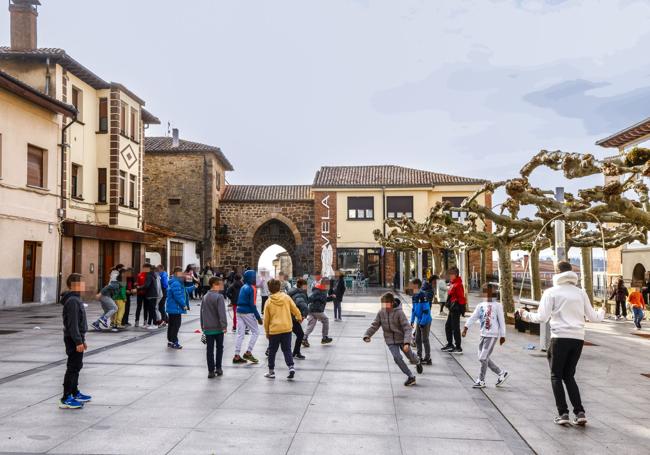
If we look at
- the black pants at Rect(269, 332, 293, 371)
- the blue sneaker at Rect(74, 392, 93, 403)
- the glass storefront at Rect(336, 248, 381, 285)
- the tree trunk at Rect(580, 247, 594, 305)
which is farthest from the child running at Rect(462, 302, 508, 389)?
the glass storefront at Rect(336, 248, 381, 285)

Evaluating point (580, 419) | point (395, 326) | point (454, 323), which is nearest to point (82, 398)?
point (395, 326)

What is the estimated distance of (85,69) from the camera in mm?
24016

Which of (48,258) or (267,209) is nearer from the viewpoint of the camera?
(48,258)

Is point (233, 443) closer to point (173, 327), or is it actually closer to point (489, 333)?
point (489, 333)

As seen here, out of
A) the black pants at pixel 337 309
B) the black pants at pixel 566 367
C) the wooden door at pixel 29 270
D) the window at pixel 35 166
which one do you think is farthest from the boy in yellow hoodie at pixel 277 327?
the window at pixel 35 166

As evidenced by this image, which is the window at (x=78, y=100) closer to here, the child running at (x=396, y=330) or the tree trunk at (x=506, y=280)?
the tree trunk at (x=506, y=280)

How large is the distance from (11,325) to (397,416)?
1201 cm

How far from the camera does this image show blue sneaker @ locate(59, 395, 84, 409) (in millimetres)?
6639

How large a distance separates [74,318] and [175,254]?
96.3 ft

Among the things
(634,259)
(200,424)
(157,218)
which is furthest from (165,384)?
(157,218)

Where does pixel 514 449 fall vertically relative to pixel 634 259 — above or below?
below

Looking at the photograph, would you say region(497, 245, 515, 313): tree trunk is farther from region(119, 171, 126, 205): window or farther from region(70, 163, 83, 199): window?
region(119, 171, 126, 205): window

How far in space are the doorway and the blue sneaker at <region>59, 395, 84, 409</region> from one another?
51.6ft

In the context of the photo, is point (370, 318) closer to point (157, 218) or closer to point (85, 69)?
point (85, 69)
